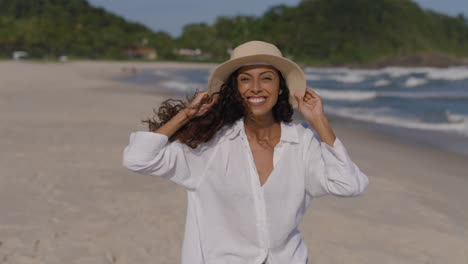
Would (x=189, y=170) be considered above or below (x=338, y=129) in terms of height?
above

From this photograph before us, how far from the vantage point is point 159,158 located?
1849 millimetres

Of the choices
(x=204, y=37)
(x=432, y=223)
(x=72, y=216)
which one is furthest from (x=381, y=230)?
(x=204, y=37)

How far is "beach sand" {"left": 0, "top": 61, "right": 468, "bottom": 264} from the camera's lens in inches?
159

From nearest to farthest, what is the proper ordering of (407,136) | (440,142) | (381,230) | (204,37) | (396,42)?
(381,230)
(440,142)
(407,136)
(204,37)
(396,42)

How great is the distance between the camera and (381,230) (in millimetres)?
4664

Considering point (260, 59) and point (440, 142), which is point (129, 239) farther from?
point (440, 142)

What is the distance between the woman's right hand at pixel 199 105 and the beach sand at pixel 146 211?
2.22 m

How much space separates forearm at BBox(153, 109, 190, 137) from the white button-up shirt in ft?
0.16

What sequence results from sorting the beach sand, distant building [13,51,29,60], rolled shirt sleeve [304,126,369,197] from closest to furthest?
rolled shirt sleeve [304,126,369,197] < the beach sand < distant building [13,51,29,60]

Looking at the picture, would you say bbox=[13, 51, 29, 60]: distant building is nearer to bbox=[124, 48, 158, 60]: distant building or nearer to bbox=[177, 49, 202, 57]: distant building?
bbox=[124, 48, 158, 60]: distant building

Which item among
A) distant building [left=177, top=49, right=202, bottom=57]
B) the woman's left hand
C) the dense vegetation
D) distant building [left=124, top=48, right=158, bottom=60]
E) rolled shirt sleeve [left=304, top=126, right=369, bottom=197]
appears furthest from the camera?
distant building [left=177, top=49, right=202, bottom=57]

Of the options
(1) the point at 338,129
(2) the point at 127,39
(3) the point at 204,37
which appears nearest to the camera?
(1) the point at 338,129

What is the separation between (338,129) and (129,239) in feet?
29.4

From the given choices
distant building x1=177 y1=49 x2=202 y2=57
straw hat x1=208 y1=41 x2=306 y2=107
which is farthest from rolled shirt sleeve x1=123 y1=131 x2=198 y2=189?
distant building x1=177 y1=49 x2=202 y2=57
